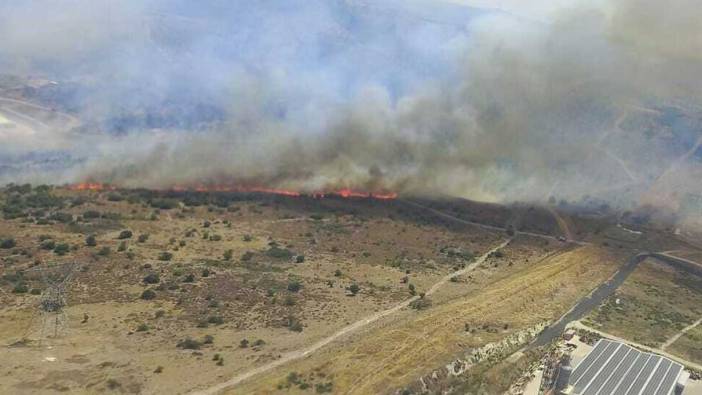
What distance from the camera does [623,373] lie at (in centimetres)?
4391

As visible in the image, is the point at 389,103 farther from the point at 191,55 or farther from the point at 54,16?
the point at 54,16

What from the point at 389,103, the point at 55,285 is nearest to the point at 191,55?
the point at 389,103

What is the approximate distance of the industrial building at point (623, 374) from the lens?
41.9 m

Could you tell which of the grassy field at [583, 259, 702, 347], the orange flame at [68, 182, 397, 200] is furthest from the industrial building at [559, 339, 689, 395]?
the orange flame at [68, 182, 397, 200]

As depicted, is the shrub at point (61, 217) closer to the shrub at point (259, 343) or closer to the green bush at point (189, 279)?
the green bush at point (189, 279)

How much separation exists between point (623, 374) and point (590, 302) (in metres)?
17.3

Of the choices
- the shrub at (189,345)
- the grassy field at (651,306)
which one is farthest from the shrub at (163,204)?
the grassy field at (651,306)

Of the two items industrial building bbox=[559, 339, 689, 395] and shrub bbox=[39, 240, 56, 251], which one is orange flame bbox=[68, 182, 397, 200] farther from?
industrial building bbox=[559, 339, 689, 395]

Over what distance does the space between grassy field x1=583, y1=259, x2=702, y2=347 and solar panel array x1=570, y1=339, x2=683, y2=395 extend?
641cm

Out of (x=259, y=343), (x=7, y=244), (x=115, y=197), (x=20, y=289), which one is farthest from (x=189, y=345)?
(x=115, y=197)

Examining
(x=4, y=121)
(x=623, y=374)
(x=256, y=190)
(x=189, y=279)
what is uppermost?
(x=4, y=121)

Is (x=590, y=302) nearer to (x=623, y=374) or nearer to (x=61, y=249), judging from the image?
(x=623, y=374)

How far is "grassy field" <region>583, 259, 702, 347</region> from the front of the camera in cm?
5500

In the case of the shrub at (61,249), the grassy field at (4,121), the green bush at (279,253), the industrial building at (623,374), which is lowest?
the industrial building at (623,374)
